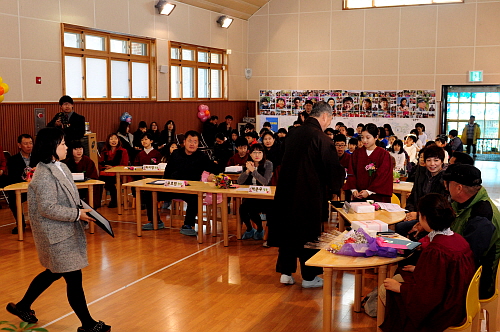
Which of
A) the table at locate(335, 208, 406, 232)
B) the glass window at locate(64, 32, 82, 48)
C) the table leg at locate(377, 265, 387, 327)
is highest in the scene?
the glass window at locate(64, 32, 82, 48)

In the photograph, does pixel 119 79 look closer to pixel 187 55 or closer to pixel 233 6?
pixel 187 55

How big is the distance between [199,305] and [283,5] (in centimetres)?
1316

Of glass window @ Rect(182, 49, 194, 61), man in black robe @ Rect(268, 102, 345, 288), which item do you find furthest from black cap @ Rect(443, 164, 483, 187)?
glass window @ Rect(182, 49, 194, 61)

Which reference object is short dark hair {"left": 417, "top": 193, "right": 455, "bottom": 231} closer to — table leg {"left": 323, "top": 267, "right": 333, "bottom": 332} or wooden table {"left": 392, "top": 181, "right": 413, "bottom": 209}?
table leg {"left": 323, "top": 267, "right": 333, "bottom": 332}

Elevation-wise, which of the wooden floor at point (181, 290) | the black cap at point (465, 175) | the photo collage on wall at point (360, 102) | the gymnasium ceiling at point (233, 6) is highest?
the gymnasium ceiling at point (233, 6)

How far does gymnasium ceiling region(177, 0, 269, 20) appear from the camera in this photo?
Answer: 14.1m

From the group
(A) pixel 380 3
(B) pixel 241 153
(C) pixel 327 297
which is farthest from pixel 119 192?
(A) pixel 380 3

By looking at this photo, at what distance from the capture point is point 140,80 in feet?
41.4

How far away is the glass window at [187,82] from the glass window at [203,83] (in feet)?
1.18

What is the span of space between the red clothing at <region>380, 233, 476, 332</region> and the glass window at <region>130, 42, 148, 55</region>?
10.2 metres

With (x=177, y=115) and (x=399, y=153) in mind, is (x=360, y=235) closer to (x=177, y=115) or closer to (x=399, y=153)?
(x=399, y=153)

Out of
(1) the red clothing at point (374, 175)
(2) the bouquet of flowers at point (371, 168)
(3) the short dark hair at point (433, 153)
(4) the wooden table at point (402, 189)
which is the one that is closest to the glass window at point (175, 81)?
(4) the wooden table at point (402, 189)

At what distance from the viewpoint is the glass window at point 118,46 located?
11.7 m

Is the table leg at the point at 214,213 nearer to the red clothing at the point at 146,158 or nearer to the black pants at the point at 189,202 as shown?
the black pants at the point at 189,202
